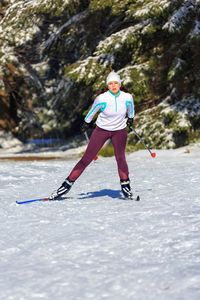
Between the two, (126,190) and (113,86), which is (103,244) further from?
(113,86)

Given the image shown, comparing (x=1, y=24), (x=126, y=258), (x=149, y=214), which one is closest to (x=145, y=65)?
(x=1, y=24)

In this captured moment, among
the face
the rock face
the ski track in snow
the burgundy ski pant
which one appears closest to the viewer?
the ski track in snow

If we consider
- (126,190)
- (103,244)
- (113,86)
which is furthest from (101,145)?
(103,244)

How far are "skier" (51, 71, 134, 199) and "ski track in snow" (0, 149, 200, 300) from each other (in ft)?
1.30

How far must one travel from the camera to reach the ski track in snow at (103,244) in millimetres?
2828

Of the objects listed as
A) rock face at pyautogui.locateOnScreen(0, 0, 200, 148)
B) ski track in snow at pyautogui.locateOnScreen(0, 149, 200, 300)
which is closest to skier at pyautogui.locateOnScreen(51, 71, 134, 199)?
ski track in snow at pyautogui.locateOnScreen(0, 149, 200, 300)

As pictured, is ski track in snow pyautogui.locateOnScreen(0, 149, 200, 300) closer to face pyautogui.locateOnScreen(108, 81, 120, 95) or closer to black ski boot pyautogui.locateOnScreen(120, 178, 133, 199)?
black ski boot pyautogui.locateOnScreen(120, 178, 133, 199)

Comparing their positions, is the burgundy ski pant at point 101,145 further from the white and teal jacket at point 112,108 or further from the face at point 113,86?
the face at point 113,86

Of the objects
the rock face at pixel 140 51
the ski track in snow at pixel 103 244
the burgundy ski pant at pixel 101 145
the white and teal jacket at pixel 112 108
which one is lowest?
the ski track in snow at pixel 103 244

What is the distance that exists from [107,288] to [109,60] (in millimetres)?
11516

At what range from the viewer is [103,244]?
375 cm

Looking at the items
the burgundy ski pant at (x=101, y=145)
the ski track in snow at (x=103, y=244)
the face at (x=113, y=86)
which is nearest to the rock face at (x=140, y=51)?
the ski track in snow at (x=103, y=244)

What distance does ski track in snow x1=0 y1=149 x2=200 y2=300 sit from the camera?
2828 millimetres

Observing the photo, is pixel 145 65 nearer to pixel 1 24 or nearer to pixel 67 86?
pixel 67 86
